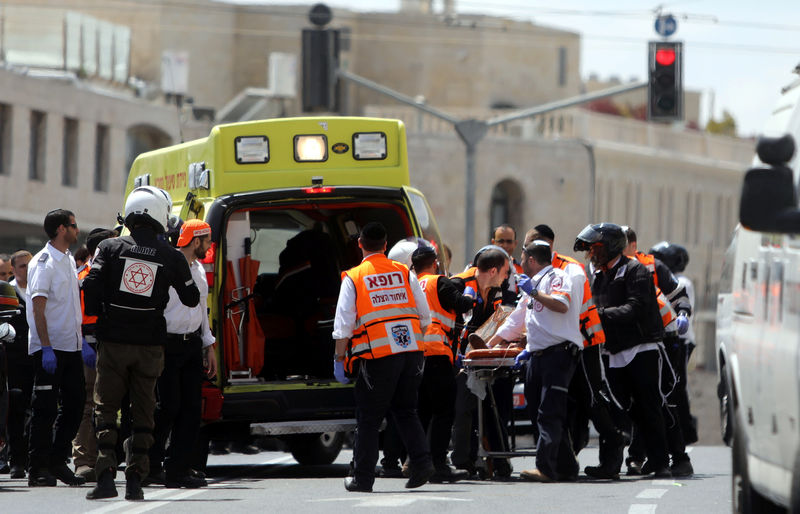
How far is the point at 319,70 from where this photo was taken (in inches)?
1112

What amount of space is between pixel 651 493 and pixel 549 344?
1.37 metres

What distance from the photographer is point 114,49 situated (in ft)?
179

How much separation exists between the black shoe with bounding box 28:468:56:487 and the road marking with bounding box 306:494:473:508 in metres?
2.31

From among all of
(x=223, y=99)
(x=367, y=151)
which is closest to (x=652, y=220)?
(x=223, y=99)

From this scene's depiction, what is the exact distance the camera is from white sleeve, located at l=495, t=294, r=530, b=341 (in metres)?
14.6

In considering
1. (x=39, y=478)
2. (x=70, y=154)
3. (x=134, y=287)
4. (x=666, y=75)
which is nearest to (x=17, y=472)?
(x=39, y=478)

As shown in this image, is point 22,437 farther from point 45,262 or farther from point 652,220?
point 652,220

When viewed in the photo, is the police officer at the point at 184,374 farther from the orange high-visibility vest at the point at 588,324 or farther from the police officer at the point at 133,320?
the orange high-visibility vest at the point at 588,324

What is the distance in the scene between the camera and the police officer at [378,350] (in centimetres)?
1323

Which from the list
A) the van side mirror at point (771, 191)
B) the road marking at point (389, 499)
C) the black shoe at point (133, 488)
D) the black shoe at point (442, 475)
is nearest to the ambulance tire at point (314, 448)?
the black shoe at point (442, 475)

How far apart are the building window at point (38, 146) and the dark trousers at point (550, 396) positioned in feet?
113

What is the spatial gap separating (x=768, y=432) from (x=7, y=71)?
38.0 m

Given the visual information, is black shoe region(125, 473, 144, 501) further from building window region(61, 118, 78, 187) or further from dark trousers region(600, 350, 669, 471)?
building window region(61, 118, 78, 187)

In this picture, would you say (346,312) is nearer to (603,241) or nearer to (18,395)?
(603,241)
